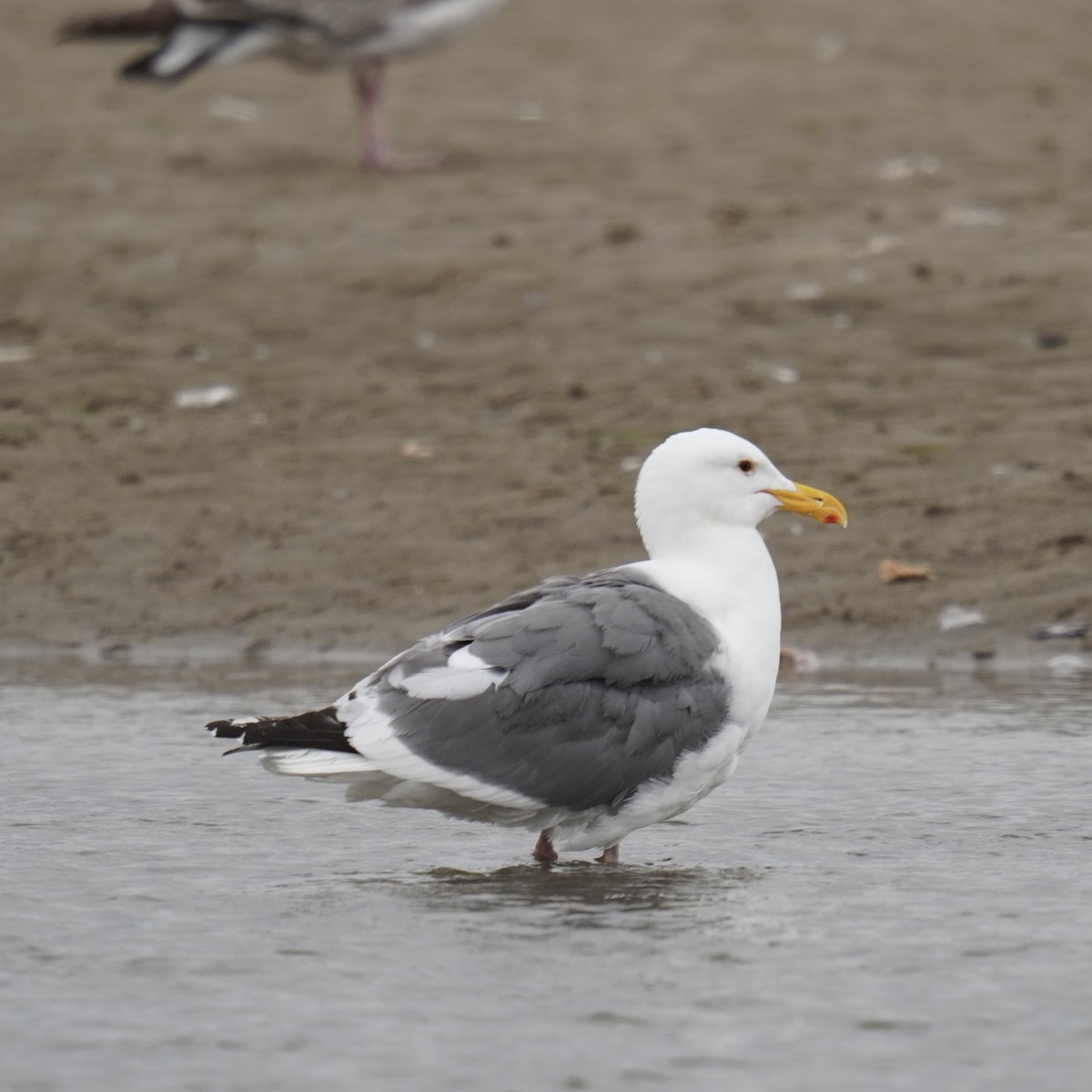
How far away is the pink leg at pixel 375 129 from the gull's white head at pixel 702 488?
7.88 metres

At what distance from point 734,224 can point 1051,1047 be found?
337 inches

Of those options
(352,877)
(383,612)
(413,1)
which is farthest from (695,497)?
(413,1)

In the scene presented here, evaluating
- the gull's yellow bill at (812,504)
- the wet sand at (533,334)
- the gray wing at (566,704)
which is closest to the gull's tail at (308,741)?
the gray wing at (566,704)

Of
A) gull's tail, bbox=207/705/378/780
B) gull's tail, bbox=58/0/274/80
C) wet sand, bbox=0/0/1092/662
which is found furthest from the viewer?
gull's tail, bbox=58/0/274/80

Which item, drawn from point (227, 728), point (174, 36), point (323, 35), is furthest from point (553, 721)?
point (174, 36)

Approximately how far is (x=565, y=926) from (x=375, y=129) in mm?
9619

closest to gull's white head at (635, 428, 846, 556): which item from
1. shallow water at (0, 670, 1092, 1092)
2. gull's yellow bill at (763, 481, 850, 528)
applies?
gull's yellow bill at (763, 481, 850, 528)

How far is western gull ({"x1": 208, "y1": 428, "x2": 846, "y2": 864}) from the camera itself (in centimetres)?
520

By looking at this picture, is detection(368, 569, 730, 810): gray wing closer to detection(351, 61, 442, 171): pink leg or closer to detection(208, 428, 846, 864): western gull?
detection(208, 428, 846, 864): western gull

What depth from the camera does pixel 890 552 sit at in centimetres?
862

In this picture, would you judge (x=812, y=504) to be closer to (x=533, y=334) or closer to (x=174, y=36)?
(x=533, y=334)

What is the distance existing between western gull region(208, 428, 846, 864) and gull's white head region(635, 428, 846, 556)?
390 mm

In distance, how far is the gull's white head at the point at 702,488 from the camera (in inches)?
226

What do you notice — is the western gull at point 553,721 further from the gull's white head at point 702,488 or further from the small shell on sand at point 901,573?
the small shell on sand at point 901,573
